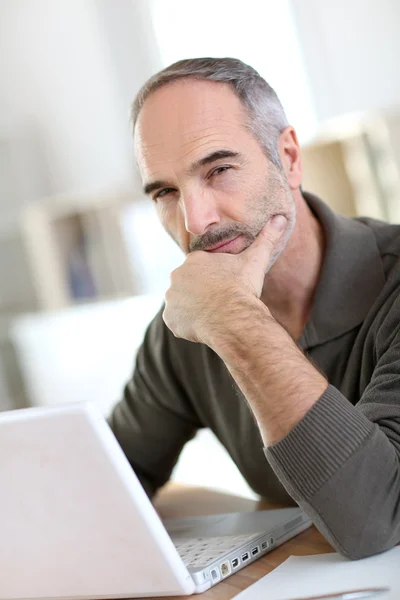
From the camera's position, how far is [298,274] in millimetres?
1293

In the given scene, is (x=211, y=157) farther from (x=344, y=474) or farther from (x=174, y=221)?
(x=344, y=474)

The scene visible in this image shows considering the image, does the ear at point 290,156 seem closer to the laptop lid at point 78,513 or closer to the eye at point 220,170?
the eye at point 220,170

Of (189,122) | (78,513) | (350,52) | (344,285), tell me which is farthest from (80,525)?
(350,52)

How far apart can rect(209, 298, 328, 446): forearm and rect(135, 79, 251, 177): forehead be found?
349 mm

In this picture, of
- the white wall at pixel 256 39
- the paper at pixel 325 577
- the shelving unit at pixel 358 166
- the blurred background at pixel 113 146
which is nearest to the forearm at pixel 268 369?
the paper at pixel 325 577

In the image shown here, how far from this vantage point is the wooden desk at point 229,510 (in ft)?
2.90

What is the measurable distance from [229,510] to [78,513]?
1.54ft

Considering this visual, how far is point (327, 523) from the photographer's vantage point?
33.6 inches

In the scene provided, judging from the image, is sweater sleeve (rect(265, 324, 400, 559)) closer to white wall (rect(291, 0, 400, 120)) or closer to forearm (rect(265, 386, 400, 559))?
forearm (rect(265, 386, 400, 559))

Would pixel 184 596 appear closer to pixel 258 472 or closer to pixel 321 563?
pixel 321 563

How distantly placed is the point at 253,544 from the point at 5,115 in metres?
3.40

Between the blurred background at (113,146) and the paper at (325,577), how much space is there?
1.86m

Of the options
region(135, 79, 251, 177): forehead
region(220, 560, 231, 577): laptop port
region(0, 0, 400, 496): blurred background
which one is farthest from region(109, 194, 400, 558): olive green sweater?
region(0, 0, 400, 496): blurred background

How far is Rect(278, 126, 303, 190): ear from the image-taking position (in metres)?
1.33
